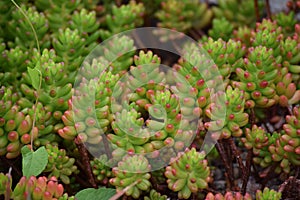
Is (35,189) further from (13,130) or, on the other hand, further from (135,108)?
(135,108)

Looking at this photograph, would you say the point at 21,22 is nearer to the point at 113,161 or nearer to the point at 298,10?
the point at 113,161

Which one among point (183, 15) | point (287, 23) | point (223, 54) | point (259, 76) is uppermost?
point (183, 15)

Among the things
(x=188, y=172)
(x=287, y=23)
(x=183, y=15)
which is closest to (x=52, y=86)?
(x=188, y=172)

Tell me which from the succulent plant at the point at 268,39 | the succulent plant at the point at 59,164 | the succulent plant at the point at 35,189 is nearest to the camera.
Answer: the succulent plant at the point at 35,189

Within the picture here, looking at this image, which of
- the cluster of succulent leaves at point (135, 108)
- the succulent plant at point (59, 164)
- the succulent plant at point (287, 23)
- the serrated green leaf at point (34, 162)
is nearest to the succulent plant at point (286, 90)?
the cluster of succulent leaves at point (135, 108)

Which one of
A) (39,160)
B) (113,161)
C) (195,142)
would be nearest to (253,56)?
(195,142)

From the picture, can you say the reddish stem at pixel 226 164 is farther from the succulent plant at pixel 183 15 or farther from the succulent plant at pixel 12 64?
the succulent plant at pixel 183 15

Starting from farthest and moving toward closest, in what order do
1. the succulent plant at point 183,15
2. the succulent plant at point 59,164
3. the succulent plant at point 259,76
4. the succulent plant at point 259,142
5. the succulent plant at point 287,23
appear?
the succulent plant at point 183,15, the succulent plant at point 287,23, the succulent plant at point 259,76, the succulent plant at point 259,142, the succulent plant at point 59,164
